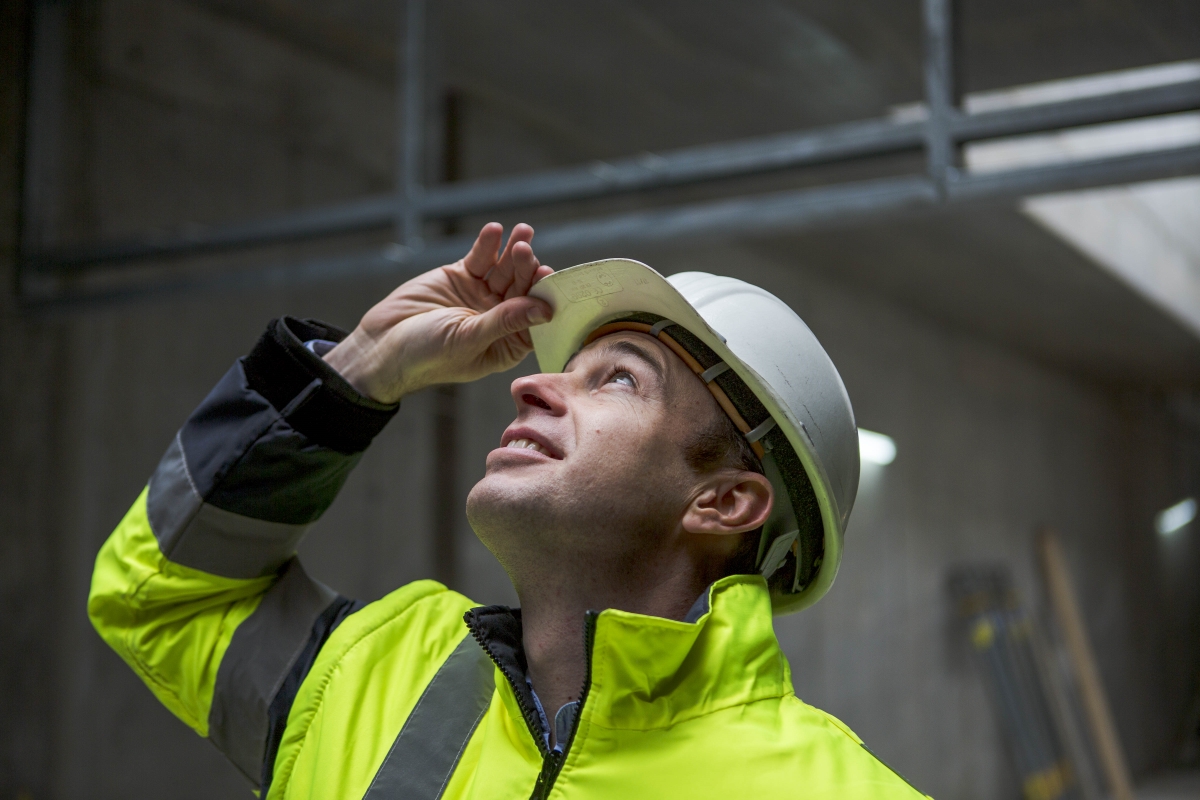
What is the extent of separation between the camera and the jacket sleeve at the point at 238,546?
1.74 m

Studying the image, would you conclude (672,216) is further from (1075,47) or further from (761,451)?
(1075,47)

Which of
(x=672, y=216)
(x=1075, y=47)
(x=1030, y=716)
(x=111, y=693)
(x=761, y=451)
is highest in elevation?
(x=1075, y=47)

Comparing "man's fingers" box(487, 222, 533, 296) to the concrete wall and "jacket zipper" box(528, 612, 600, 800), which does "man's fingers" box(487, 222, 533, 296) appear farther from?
Answer: the concrete wall

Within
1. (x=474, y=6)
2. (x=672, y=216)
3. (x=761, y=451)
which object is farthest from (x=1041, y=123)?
(x=474, y=6)

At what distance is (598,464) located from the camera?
1.65m

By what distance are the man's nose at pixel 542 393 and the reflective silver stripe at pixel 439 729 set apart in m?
0.40

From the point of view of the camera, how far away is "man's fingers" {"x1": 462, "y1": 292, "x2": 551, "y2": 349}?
180 centimetres

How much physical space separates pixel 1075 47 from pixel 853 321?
429cm

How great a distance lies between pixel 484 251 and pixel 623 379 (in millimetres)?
315

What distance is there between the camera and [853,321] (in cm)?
893

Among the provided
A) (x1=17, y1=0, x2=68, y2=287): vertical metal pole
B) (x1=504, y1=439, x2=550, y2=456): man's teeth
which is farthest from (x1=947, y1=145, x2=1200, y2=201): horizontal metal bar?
(x1=17, y1=0, x2=68, y2=287): vertical metal pole

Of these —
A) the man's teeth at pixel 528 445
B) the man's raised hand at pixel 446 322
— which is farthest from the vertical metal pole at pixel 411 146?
the man's teeth at pixel 528 445

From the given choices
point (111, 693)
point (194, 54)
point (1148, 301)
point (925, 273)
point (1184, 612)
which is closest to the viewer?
point (111, 693)

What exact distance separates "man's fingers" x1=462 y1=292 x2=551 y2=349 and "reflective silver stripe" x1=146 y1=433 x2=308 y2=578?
45cm
